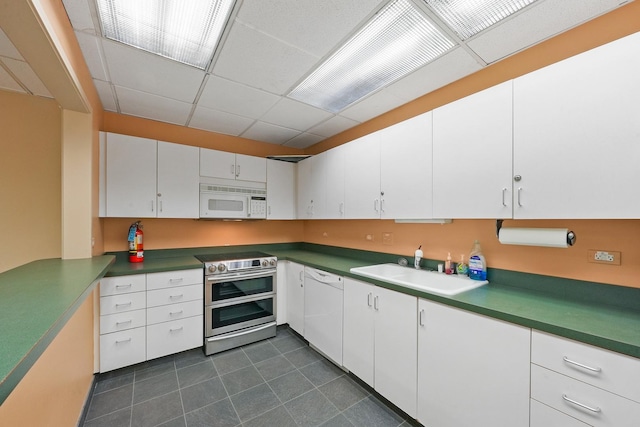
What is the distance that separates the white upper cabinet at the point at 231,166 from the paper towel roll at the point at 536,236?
2669 millimetres

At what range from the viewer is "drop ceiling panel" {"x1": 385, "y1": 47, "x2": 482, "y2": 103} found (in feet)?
5.73

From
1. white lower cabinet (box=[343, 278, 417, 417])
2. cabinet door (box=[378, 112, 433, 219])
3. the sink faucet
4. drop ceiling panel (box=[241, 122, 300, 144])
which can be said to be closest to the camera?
white lower cabinet (box=[343, 278, 417, 417])

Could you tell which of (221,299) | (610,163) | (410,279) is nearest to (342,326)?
(410,279)

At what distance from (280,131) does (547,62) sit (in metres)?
2.54

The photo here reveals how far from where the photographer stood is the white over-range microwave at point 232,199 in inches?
115

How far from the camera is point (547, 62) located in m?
1.59

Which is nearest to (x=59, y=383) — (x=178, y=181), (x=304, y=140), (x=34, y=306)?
(x=34, y=306)

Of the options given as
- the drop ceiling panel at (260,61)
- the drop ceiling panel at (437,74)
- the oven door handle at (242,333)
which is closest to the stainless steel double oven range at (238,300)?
the oven door handle at (242,333)

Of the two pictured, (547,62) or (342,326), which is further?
(342,326)

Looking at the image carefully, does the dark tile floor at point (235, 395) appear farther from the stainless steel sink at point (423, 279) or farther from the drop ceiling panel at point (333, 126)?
the drop ceiling panel at point (333, 126)

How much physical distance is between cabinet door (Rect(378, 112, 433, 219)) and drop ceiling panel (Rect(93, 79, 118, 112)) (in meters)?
2.42

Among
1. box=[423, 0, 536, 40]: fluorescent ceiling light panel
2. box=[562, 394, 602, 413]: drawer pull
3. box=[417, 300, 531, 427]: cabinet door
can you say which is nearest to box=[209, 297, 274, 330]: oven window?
box=[417, 300, 531, 427]: cabinet door

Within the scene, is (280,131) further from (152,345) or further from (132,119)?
(152,345)

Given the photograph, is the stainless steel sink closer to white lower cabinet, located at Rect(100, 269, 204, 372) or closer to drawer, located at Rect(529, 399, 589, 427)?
drawer, located at Rect(529, 399, 589, 427)
